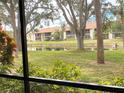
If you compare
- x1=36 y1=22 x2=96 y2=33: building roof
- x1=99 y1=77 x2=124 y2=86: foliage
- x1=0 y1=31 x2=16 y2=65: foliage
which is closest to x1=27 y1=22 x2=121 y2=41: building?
x1=36 y1=22 x2=96 y2=33: building roof

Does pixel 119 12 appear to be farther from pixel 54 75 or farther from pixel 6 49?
pixel 6 49

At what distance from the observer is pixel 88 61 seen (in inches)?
117

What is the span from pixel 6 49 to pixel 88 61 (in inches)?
55.7

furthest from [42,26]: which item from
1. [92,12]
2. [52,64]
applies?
[92,12]

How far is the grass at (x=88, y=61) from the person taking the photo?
276 centimetres

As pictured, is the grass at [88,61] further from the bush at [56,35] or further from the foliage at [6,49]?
the foliage at [6,49]

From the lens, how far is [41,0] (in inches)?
134

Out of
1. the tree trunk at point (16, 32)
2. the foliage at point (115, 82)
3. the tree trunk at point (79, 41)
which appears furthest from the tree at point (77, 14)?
the tree trunk at point (16, 32)

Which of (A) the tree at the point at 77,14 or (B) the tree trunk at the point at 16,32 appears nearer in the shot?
(A) the tree at the point at 77,14

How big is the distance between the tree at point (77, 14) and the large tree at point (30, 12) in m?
0.22

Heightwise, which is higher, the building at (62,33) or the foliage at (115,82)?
the building at (62,33)

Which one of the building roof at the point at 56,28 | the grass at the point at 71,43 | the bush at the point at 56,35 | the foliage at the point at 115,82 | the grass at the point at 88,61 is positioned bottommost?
the foliage at the point at 115,82

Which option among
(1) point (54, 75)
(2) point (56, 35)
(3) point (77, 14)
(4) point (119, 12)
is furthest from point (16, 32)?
(4) point (119, 12)

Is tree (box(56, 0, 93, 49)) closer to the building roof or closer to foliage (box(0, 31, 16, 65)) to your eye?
the building roof
